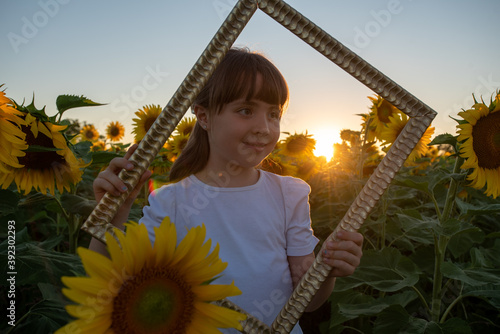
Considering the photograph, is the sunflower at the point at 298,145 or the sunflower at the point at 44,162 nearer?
the sunflower at the point at 44,162

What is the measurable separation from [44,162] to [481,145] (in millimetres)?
1811

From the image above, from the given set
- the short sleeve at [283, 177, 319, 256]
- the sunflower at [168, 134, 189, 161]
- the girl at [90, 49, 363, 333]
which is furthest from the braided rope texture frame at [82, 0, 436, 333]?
the sunflower at [168, 134, 189, 161]

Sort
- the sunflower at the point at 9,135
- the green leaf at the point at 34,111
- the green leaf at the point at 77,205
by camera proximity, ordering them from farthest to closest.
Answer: the green leaf at the point at 77,205
the green leaf at the point at 34,111
the sunflower at the point at 9,135

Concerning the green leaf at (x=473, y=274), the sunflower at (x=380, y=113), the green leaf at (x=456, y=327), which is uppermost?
the sunflower at (x=380, y=113)

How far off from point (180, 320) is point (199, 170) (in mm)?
926

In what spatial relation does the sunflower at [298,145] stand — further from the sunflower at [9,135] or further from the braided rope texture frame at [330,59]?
the sunflower at [9,135]

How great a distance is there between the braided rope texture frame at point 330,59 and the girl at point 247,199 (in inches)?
13.0

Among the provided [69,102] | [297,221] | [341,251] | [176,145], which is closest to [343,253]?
[341,251]

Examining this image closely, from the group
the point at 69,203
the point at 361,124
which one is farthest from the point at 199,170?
the point at 361,124

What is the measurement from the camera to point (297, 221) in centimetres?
152

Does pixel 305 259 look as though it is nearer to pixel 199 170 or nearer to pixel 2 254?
pixel 199 170

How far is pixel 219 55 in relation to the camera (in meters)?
0.97

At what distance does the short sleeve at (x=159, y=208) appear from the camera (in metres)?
1.37

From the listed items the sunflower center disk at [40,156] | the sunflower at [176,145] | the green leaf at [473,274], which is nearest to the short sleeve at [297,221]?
the green leaf at [473,274]
